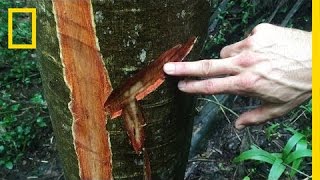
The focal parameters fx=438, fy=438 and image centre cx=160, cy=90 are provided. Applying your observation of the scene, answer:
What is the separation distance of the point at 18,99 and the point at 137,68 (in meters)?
1.54

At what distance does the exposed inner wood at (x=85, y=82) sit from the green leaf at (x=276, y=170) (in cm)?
60

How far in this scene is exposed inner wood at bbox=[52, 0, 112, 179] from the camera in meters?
1.05

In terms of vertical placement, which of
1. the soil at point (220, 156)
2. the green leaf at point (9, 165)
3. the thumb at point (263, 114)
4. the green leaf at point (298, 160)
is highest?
the thumb at point (263, 114)

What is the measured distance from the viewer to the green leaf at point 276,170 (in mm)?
1536

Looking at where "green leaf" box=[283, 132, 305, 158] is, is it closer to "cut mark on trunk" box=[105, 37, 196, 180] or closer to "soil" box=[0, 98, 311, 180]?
"soil" box=[0, 98, 311, 180]

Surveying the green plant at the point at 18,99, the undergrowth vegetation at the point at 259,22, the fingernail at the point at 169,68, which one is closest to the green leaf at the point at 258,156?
the undergrowth vegetation at the point at 259,22

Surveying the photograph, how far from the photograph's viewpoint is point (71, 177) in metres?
1.39

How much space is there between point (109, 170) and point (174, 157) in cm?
22

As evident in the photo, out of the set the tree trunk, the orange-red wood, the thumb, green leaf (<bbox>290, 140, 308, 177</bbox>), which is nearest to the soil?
green leaf (<bbox>290, 140, 308, 177</bbox>)

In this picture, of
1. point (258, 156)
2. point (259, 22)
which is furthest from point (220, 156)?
point (259, 22)

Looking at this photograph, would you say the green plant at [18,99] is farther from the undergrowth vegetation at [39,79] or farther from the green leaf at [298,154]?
the green leaf at [298,154]

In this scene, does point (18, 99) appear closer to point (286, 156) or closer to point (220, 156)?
point (220, 156)

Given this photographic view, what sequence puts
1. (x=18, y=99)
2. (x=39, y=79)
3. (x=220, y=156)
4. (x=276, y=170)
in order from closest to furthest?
(x=276, y=170), (x=220, y=156), (x=18, y=99), (x=39, y=79)

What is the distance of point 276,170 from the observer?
1.56 m
